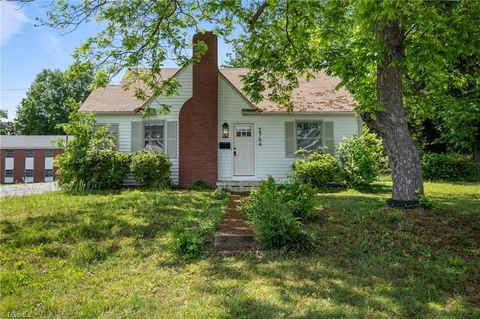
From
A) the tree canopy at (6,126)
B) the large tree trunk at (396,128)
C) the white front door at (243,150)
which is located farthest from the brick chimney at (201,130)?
the tree canopy at (6,126)

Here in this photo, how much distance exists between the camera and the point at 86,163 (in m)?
11.1

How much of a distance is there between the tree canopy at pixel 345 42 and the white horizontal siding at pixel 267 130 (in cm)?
233

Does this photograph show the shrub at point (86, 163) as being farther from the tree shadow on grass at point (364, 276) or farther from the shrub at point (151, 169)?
the tree shadow on grass at point (364, 276)

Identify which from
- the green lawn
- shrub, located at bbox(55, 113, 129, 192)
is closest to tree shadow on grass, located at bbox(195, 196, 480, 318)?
the green lawn

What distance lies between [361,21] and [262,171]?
9187mm

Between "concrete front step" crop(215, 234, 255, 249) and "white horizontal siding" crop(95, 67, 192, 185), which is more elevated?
"white horizontal siding" crop(95, 67, 192, 185)

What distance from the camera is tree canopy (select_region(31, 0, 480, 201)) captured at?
19.4 feet

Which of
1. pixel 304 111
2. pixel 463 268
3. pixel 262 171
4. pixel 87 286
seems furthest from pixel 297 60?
pixel 87 286

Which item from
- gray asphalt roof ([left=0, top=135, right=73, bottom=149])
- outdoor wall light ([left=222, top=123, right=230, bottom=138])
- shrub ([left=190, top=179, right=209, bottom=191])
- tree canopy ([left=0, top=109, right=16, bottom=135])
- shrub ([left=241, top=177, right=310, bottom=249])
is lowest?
shrub ([left=241, top=177, right=310, bottom=249])

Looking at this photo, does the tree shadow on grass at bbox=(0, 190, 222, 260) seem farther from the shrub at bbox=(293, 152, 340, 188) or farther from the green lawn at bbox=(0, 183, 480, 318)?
the shrub at bbox=(293, 152, 340, 188)

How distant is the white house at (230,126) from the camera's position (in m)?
12.4

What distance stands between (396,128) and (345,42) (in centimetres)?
283

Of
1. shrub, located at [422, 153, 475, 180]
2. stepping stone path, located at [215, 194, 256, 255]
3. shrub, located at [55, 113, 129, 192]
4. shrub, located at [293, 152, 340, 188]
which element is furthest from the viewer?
shrub, located at [422, 153, 475, 180]

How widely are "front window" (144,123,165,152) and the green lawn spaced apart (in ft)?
20.6
